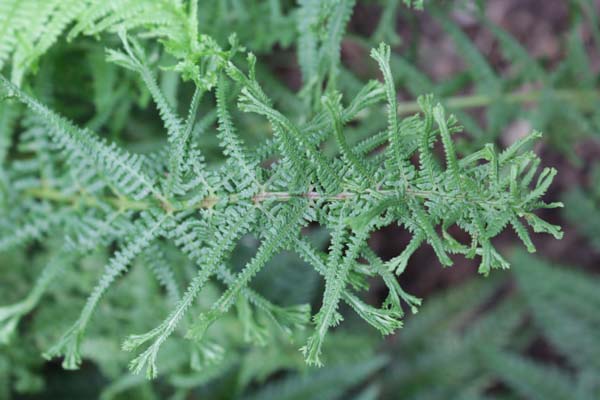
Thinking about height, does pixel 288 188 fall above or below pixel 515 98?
above

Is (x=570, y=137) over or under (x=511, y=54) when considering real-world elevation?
under

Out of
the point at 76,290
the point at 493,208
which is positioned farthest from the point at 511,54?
the point at 76,290

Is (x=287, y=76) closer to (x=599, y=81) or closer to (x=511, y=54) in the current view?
(x=511, y=54)

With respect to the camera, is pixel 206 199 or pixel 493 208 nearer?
pixel 493 208

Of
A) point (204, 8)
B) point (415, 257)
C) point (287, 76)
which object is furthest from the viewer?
point (415, 257)

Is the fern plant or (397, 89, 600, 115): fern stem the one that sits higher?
the fern plant

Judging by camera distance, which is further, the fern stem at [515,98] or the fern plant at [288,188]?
the fern stem at [515,98]

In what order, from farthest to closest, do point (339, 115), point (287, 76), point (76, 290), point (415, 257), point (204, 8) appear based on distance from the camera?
point (415, 257)
point (287, 76)
point (76, 290)
point (204, 8)
point (339, 115)

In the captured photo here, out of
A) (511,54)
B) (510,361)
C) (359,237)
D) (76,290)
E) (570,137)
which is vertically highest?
(359,237)

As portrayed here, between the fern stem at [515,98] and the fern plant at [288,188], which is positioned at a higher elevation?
the fern plant at [288,188]

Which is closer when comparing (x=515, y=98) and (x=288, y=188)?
(x=288, y=188)

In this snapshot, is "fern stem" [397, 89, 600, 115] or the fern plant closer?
the fern plant
